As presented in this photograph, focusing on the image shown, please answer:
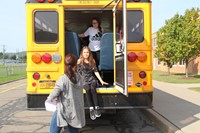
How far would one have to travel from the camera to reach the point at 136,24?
6535 mm

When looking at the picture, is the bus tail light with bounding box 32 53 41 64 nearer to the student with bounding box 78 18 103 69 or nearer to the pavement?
the student with bounding box 78 18 103 69

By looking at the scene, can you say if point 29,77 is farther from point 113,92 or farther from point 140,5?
point 140,5

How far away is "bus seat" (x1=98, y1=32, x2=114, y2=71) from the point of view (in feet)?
23.2

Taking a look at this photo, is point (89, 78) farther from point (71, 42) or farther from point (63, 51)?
point (71, 42)

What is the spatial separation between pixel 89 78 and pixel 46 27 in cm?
138

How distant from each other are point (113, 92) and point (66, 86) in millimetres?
1958

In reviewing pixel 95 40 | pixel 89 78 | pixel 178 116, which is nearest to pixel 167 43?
pixel 178 116

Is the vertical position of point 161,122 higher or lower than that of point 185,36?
lower

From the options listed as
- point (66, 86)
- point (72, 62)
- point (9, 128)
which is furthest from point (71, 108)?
point (9, 128)

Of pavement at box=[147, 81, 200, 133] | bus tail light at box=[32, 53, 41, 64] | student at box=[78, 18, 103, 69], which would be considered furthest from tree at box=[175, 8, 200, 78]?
bus tail light at box=[32, 53, 41, 64]

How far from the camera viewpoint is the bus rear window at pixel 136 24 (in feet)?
21.4

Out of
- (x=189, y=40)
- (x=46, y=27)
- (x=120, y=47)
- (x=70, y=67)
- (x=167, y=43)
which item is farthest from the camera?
(x=167, y=43)

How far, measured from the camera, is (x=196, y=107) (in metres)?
9.42

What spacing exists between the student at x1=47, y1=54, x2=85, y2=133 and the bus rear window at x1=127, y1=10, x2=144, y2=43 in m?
2.17
